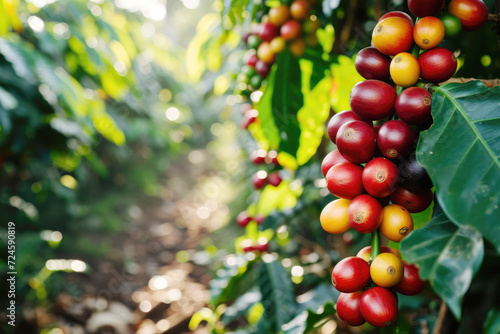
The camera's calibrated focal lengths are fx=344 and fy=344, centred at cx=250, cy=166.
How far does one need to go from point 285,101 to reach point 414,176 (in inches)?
18.7

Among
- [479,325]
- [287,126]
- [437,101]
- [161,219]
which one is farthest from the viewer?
[161,219]

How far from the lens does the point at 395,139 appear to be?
43 centimetres

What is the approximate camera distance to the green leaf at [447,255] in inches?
13.0

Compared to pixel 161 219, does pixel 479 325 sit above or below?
above

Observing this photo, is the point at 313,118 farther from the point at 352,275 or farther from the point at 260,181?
the point at 352,275

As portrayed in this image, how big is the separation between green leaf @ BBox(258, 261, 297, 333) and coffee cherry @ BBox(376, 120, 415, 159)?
0.72m

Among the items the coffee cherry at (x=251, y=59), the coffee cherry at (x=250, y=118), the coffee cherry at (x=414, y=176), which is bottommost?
the coffee cherry at (x=250, y=118)

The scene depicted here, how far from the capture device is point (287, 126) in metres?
0.84

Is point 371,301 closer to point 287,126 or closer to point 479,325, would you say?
point 287,126

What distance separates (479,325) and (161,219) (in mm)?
4128

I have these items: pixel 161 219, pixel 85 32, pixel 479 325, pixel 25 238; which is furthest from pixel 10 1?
pixel 161 219

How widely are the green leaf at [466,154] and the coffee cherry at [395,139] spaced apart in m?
0.02

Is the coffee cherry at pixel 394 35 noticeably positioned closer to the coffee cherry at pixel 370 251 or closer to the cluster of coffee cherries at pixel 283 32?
the coffee cherry at pixel 370 251

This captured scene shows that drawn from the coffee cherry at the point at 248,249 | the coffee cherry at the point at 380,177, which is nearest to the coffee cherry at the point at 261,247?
the coffee cherry at the point at 248,249
